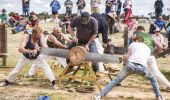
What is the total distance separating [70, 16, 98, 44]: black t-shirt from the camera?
39.3ft

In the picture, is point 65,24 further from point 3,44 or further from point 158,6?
point 3,44

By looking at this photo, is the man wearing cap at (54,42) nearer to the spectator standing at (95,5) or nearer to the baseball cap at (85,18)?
the baseball cap at (85,18)

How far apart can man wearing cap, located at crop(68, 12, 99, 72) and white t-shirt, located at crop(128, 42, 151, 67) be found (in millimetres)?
1706

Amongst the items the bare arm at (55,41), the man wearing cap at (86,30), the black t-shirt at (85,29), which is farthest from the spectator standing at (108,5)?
the black t-shirt at (85,29)

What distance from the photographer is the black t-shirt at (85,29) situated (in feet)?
39.3

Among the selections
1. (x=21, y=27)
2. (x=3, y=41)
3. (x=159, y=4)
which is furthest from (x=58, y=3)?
(x=3, y=41)

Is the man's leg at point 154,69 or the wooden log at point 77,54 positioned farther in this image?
the man's leg at point 154,69

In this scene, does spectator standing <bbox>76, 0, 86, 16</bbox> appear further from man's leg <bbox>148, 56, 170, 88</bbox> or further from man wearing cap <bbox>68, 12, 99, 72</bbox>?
man's leg <bbox>148, 56, 170, 88</bbox>

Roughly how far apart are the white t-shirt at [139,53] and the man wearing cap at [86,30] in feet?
5.60

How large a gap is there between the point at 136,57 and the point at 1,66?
7.42 metres

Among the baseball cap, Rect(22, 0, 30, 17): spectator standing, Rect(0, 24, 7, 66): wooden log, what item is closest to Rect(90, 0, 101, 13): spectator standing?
Rect(0, 24, 7, 66): wooden log

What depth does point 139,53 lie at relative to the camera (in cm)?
1043

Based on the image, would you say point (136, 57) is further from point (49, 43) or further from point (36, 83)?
point (49, 43)

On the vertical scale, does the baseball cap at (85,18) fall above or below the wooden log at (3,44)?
above
